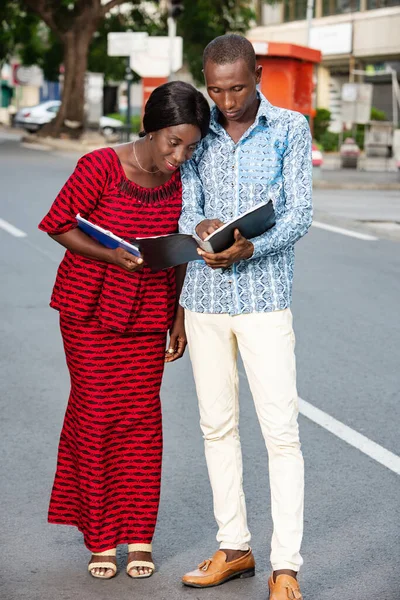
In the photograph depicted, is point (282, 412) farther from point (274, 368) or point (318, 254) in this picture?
point (318, 254)

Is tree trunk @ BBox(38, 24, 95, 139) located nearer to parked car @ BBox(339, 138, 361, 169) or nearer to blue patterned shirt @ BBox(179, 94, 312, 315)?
parked car @ BBox(339, 138, 361, 169)

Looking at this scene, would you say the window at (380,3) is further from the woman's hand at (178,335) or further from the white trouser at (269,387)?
the white trouser at (269,387)

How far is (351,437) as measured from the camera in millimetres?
6562

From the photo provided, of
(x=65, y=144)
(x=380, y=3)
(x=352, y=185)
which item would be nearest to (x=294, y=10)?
(x=380, y=3)

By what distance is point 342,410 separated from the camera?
7.15m

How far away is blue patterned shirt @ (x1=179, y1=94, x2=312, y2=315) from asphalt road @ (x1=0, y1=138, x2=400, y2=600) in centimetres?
105

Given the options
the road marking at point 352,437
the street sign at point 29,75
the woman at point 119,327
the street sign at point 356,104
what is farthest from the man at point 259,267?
the street sign at point 29,75

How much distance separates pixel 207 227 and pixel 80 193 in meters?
0.54

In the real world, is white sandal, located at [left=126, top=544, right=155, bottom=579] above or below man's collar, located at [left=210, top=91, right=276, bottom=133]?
below

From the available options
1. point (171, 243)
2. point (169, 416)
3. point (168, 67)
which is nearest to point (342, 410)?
point (169, 416)

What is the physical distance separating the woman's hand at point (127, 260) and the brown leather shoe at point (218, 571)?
1.07 meters

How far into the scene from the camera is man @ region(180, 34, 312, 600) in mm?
4133

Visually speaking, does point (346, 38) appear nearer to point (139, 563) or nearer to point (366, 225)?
point (366, 225)

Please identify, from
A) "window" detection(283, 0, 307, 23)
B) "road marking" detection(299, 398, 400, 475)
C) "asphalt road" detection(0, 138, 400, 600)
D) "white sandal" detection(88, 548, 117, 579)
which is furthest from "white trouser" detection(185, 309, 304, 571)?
"window" detection(283, 0, 307, 23)
